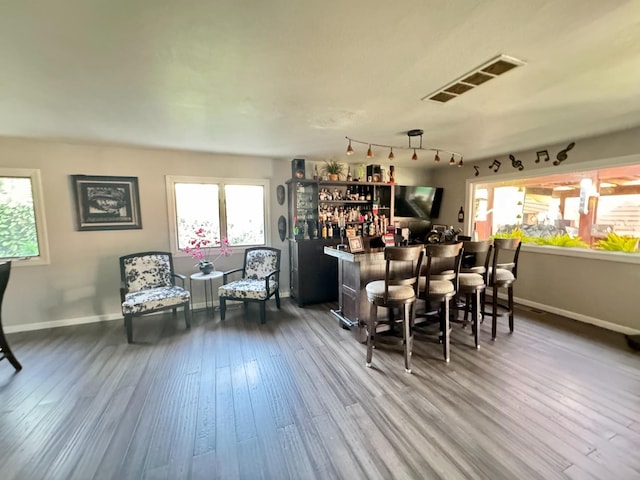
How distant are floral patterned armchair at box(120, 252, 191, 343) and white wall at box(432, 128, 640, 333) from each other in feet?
16.9

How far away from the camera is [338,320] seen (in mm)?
3705

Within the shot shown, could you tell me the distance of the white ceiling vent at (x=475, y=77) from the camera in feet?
5.49

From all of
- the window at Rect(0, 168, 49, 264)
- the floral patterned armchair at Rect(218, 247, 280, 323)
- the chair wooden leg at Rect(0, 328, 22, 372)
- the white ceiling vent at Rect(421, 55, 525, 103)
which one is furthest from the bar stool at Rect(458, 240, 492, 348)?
the window at Rect(0, 168, 49, 264)

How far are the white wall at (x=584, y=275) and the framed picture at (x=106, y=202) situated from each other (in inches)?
231

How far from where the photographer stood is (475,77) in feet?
6.12

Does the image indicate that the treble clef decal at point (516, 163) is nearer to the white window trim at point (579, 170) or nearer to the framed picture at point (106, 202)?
the white window trim at point (579, 170)

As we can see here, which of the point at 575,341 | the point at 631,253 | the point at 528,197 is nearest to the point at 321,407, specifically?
the point at 575,341

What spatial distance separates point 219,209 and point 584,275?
5.37m

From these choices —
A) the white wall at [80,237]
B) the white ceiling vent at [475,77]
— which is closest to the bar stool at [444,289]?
the white ceiling vent at [475,77]

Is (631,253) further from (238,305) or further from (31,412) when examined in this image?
(31,412)

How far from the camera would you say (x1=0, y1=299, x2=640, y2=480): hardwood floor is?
158 cm

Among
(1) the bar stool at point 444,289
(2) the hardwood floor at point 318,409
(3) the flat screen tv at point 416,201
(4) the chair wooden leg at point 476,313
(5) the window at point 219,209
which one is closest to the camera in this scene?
(2) the hardwood floor at point 318,409

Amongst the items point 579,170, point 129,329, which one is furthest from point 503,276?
point 129,329

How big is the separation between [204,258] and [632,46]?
4810 mm
